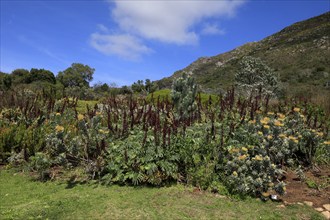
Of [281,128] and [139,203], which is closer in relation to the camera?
[139,203]

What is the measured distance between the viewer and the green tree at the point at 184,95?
24.7 ft

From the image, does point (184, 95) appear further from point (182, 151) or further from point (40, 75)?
point (40, 75)

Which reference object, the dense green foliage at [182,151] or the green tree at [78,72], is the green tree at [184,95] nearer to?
the dense green foliage at [182,151]

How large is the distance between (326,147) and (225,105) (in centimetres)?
222

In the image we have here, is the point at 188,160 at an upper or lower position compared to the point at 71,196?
upper

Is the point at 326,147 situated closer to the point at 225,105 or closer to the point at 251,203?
the point at 225,105

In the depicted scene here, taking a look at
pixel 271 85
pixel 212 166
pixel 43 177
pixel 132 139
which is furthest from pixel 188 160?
pixel 271 85

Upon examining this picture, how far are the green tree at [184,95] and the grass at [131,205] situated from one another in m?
2.70

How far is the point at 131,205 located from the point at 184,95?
402 cm

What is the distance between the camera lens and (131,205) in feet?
14.6

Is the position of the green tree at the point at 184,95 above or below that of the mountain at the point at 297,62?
below

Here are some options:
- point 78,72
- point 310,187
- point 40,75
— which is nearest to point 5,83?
point 40,75

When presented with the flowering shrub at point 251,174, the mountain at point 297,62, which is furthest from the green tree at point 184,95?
the mountain at point 297,62

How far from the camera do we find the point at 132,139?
222 inches
